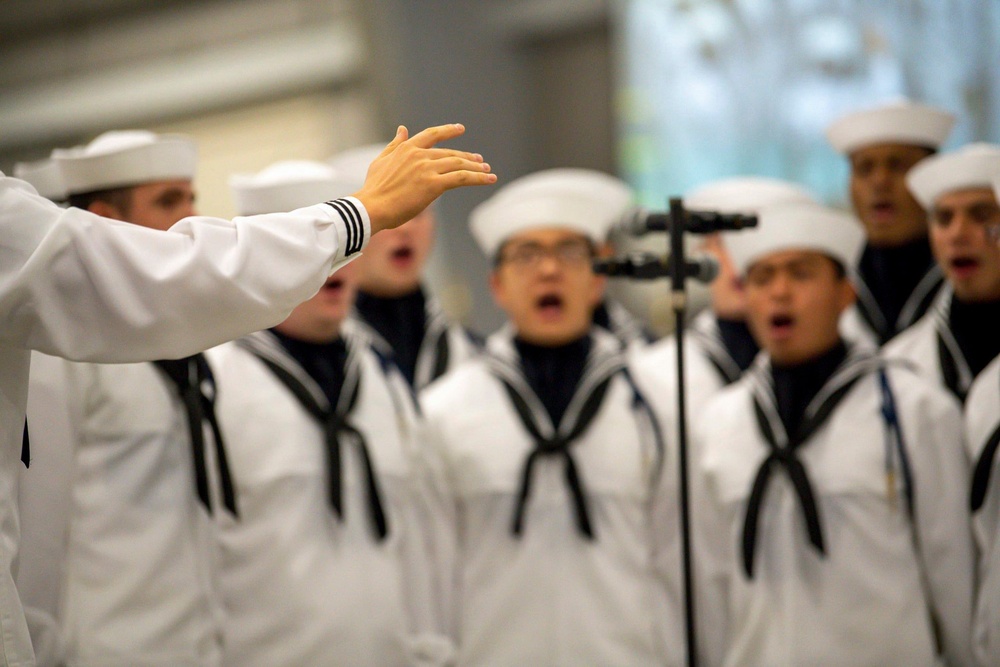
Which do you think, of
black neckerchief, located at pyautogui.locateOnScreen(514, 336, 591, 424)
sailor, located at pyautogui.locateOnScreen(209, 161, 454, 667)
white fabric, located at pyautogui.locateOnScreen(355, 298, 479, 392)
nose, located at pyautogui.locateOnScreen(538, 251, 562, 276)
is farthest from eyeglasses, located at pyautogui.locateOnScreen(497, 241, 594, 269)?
white fabric, located at pyautogui.locateOnScreen(355, 298, 479, 392)

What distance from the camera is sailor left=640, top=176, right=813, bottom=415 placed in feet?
12.7

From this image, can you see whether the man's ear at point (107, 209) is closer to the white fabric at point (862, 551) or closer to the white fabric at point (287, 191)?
the white fabric at point (287, 191)

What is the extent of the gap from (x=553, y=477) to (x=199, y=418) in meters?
0.97

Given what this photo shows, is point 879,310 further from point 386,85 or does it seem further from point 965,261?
point 386,85

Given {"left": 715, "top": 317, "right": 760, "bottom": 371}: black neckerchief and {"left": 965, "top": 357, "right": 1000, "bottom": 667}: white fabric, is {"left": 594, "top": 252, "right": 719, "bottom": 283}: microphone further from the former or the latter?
{"left": 715, "top": 317, "right": 760, "bottom": 371}: black neckerchief

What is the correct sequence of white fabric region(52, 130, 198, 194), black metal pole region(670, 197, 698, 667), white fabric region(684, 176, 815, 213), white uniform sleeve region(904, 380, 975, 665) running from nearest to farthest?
black metal pole region(670, 197, 698, 667) < white uniform sleeve region(904, 380, 975, 665) < white fabric region(52, 130, 198, 194) < white fabric region(684, 176, 815, 213)

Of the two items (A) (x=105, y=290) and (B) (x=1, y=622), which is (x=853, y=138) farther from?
(B) (x=1, y=622)

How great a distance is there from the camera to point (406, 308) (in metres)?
4.13

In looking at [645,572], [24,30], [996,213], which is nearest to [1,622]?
[645,572]

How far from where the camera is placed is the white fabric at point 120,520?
103 inches

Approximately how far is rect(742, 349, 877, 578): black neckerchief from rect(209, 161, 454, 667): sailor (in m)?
0.85

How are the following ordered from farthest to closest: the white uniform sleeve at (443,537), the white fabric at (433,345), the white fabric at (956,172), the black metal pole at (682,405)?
1. the white fabric at (433,345)
2. the white uniform sleeve at (443,537)
3. the white fabric at (956,172)
4. the black metal pole at (682,405)

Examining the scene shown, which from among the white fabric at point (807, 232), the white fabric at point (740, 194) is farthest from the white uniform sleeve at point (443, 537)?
the white fabric at point (740, 194)

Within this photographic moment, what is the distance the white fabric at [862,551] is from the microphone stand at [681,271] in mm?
Answer: 340
